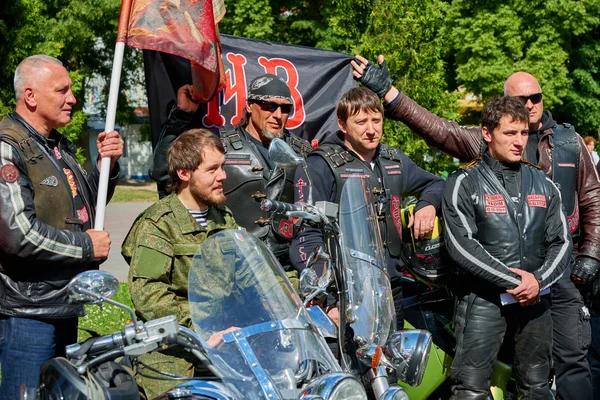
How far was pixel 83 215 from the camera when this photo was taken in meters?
3.99

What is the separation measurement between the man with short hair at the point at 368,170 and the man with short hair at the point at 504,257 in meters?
0.27

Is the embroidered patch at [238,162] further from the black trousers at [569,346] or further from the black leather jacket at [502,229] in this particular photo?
the black trousers at [569,346]

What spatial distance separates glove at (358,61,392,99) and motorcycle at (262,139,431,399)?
6.64 ft

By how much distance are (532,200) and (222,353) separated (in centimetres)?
254

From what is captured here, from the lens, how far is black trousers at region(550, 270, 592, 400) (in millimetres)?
5160

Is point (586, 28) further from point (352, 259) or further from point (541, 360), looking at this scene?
point (352, 259)

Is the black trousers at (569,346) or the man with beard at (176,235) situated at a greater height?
the man with beard at (176,235)

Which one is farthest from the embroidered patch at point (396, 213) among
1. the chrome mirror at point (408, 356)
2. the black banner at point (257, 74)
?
the black banner at point (257, 74)

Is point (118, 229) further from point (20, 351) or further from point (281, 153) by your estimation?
point (281, 153)

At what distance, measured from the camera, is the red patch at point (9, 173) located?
3.56 meters

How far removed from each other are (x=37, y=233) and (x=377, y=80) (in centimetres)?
257

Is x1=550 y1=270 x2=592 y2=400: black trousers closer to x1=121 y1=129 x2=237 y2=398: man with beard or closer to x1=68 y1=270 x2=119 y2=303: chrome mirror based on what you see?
x1=121 y1=129 x2=237 y2=398: man with beard

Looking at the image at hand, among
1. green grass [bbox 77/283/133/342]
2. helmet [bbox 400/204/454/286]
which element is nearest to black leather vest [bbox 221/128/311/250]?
helmet [bbox 400/204/454/286]

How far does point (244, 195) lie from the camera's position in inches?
194
